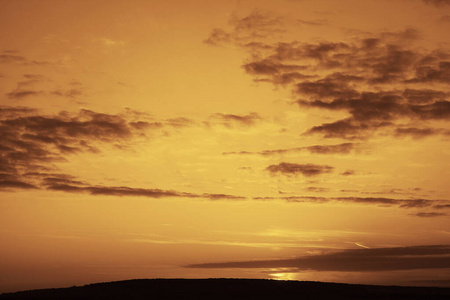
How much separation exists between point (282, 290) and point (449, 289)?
67.6 ft

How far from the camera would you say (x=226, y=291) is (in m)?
53.0

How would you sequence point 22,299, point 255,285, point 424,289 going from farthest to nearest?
point 424,289
point 255,285
point 22,299

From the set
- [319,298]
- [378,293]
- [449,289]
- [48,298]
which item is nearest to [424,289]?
[449,289]

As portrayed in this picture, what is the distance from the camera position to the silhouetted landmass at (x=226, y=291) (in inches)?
1981

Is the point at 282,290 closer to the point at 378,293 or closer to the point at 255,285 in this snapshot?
the point at 255,285

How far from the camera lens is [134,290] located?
52438 mm

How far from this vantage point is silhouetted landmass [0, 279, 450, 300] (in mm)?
50312

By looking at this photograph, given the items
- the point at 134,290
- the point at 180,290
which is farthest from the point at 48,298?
the point at 180,290

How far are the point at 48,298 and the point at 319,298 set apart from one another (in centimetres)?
2383

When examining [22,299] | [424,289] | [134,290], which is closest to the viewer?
[22,299]

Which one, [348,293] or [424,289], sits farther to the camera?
[424,289]

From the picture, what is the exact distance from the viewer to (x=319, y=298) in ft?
167

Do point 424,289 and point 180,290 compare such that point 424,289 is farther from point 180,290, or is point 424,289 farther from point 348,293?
point 180,290

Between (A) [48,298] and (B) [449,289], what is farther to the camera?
(B) [449,289]
